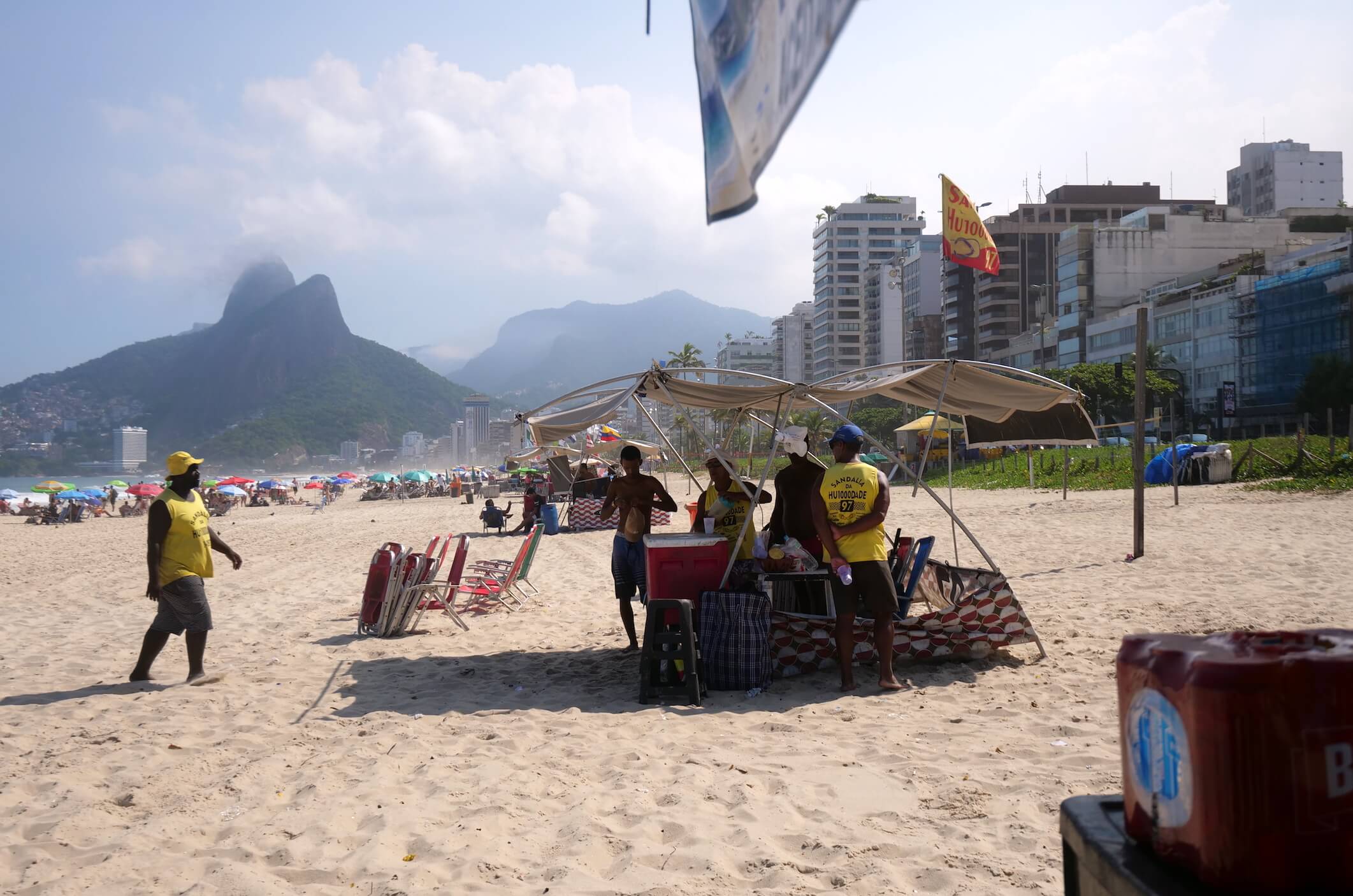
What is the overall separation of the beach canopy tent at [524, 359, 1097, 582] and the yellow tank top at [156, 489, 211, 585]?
2.57 metres

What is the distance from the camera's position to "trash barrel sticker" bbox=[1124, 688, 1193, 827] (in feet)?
4.57

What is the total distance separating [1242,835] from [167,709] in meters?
5.85

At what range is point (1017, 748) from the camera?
4480 millimetres

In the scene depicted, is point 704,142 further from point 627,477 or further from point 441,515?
point 441,515

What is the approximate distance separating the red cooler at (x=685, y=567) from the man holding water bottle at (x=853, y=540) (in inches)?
30.9

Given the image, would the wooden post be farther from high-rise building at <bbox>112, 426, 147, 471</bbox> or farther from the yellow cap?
high-rise building at <bbox>112, 426, 147, 471</bbox>

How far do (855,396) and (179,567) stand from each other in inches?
202

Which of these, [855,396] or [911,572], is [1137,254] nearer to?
[855,396]

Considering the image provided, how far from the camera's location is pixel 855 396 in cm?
773

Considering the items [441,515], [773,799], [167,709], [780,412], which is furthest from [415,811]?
[441,515]

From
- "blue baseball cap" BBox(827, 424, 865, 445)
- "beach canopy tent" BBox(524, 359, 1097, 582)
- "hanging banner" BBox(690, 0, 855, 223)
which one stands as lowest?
"blue baseball cap" BBox(827, 424, 865, 445)

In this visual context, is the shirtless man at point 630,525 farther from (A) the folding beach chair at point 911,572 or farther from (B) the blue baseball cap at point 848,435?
(A) the folding beach chair at point 911,572

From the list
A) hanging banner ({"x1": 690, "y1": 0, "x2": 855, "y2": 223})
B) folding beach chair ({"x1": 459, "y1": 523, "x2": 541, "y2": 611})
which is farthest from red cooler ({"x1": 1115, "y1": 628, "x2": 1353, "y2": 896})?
folding beach chair ({"x1": 459, "y1": 523, "x2": 541, "y2": 611})

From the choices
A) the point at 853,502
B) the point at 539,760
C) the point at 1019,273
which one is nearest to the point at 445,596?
the point at 539,760
